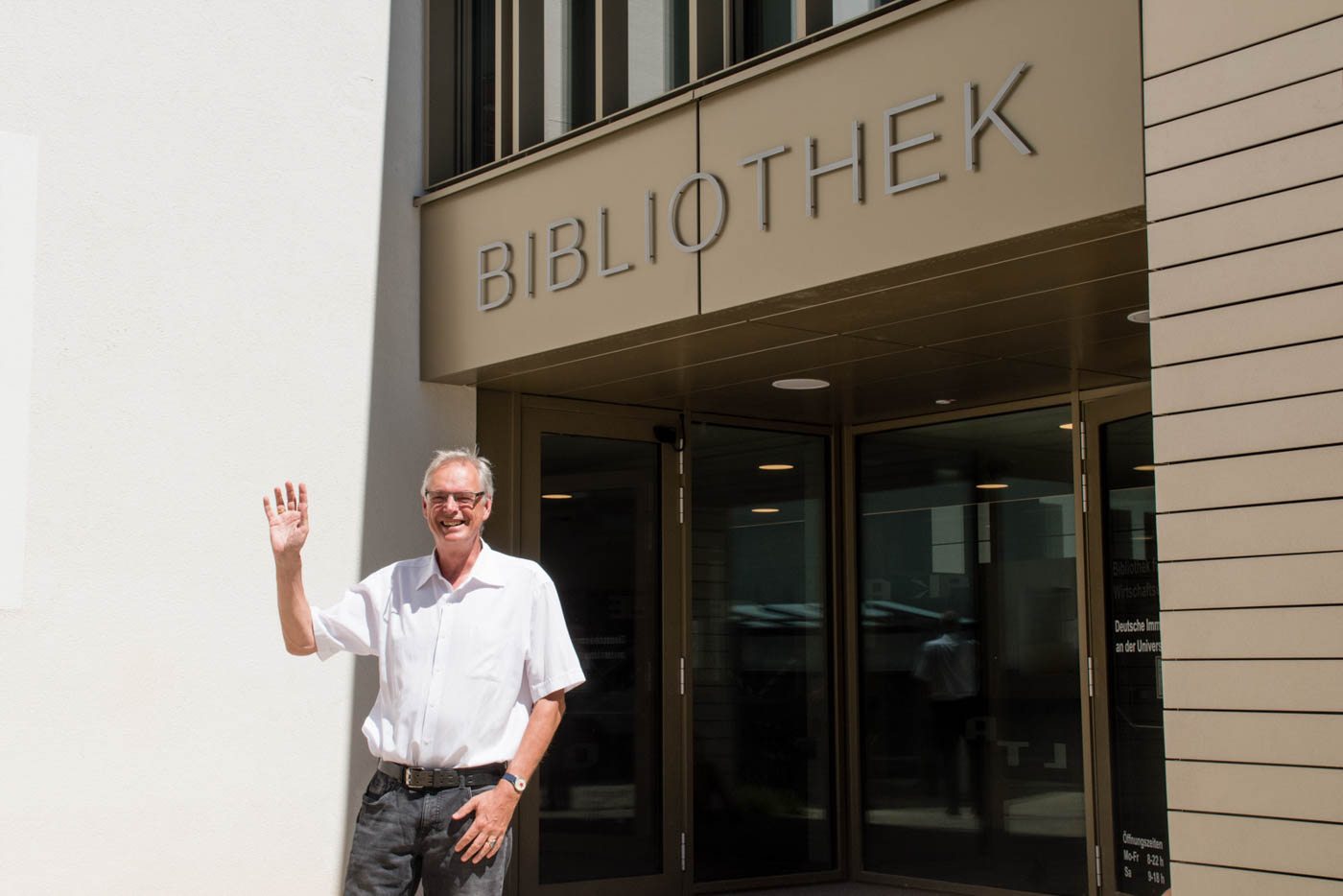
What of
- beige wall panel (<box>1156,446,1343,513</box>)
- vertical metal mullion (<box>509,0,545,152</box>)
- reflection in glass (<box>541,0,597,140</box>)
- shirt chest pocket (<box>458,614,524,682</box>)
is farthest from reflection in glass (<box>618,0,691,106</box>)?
beige wall panel (<box>1156,446,1343,513</box>)

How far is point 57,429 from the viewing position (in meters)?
6.26

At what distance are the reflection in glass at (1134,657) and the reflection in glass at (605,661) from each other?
239cm

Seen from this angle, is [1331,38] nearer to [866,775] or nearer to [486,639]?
[486,639]

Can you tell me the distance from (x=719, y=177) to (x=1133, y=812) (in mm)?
3621

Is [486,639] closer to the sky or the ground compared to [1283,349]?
closer to the ground

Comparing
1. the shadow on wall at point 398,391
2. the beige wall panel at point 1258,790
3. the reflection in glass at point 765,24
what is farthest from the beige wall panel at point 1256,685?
the shadow on wall at point 398,391

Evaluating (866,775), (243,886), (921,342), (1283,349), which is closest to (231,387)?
(243,886)

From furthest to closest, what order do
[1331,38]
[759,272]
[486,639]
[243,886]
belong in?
1. [243,886]
2. [759,272]
3. [486,639]
4. [1331,38]

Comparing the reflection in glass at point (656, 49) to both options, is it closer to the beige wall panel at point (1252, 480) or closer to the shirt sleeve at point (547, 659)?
the shirt sleeve at point (547, 659)

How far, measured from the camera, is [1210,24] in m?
3.67

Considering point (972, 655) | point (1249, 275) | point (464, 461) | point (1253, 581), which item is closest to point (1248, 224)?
point (1249, 275)

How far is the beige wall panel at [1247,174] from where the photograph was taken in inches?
134

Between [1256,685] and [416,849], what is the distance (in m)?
2.11

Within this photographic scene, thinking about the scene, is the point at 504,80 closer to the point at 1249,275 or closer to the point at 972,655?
the point at 972,655
